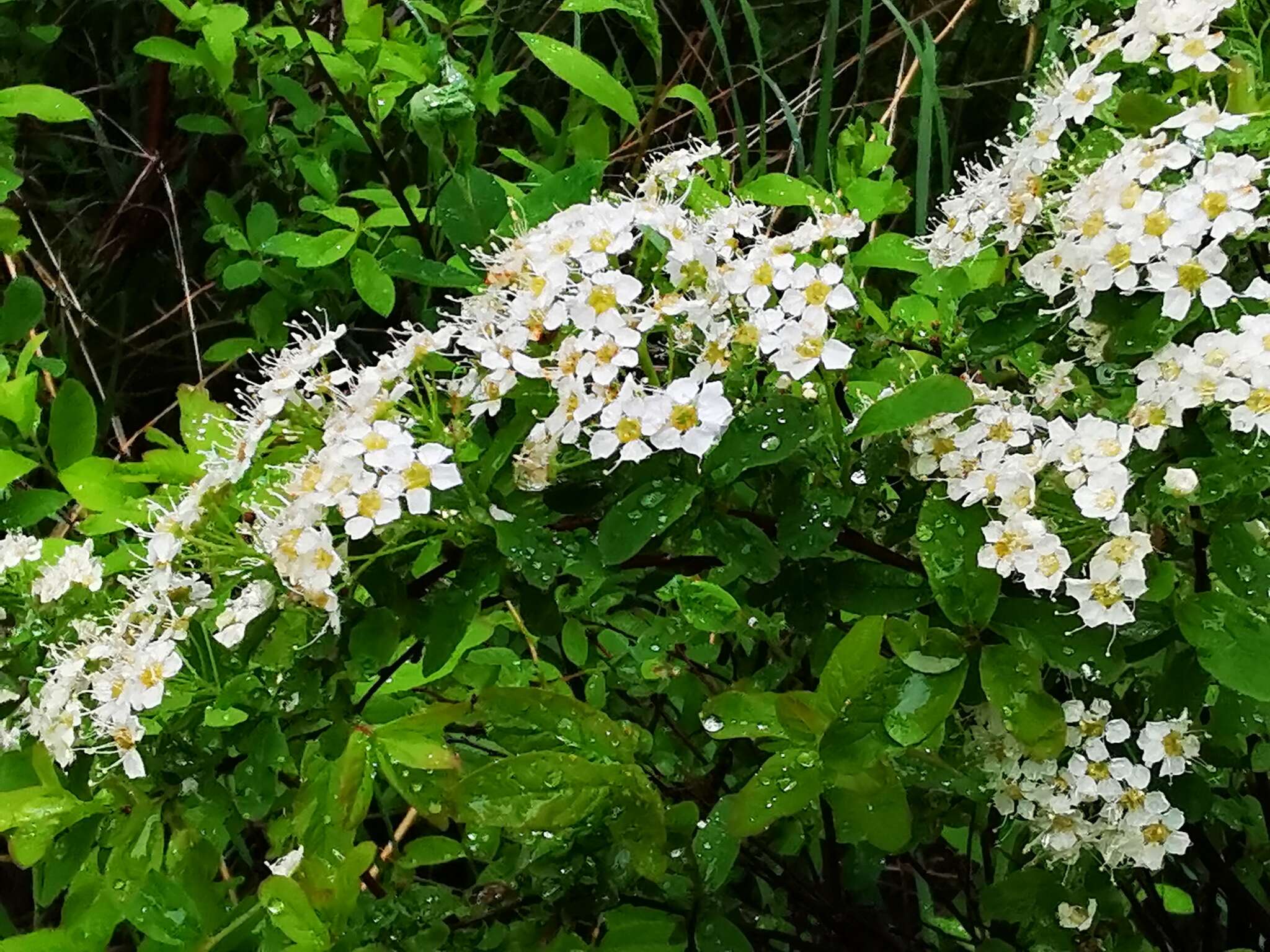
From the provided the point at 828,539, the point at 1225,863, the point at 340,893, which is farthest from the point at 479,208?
the point at 1225,863

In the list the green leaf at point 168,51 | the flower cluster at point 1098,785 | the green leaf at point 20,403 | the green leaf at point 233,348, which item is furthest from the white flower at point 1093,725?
the green leaf at point 168,51

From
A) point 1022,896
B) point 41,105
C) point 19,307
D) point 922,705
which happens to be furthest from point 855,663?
point 41,105

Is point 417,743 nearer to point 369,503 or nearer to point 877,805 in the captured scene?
point 369,503

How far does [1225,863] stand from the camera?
773 mm

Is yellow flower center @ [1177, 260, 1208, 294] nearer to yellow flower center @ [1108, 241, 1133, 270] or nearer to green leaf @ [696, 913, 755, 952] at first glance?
yellow flower center @ [1108, 241, 1133, 270]

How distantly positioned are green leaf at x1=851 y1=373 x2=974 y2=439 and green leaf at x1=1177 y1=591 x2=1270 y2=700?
0.15 metres

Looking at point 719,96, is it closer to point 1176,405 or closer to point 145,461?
point 145,461

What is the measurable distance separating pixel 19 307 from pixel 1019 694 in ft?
3.19

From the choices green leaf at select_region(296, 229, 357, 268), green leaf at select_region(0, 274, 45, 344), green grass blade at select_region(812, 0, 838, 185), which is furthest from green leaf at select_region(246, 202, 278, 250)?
green grass blade at select_region(812, 0, 838, 185)

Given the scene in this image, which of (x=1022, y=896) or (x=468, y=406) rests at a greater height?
(x=468, y=406)

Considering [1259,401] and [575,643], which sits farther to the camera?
[575,643]

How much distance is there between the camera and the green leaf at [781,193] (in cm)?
94

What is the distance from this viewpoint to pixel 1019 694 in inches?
21.3

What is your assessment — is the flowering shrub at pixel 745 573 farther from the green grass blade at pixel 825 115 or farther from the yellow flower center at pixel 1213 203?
the green grass blade at pixel 825 115
